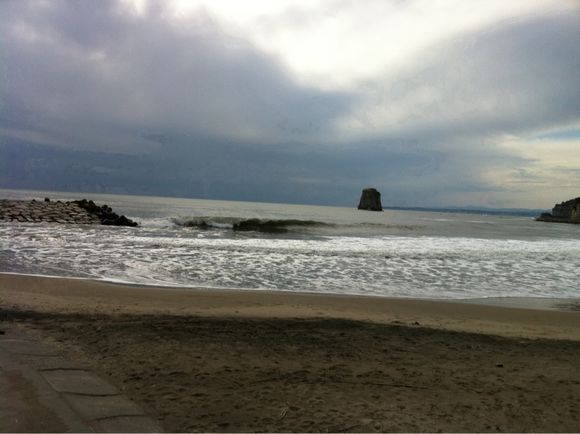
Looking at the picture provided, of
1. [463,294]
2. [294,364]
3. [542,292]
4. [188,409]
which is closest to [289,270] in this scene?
[463,294]

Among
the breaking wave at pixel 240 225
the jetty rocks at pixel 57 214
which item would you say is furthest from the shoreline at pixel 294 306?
the breaking wave at pixel 240 225

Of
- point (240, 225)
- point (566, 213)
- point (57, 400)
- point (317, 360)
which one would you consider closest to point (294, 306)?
point (317, 360)

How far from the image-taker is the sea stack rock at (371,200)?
13512cm

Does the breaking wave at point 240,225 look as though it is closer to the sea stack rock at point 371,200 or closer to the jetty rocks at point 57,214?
the jetty rocks at point 57,214

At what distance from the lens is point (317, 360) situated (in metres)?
4.77

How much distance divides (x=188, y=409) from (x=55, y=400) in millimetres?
1067

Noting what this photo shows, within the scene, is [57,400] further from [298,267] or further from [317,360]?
[298,267]

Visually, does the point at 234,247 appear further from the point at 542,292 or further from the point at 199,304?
the point at 542,292

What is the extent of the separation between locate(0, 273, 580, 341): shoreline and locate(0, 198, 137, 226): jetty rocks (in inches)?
776

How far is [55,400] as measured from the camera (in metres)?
3.35

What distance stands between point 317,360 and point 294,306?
3365 millimetres

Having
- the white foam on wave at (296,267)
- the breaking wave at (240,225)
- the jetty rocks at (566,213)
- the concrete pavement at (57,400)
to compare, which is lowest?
the white foam on wave at (296,267)

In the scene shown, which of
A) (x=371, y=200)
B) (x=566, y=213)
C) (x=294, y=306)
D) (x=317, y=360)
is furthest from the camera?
(x=371, y=200)

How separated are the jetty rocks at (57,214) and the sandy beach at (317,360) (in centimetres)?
2207
